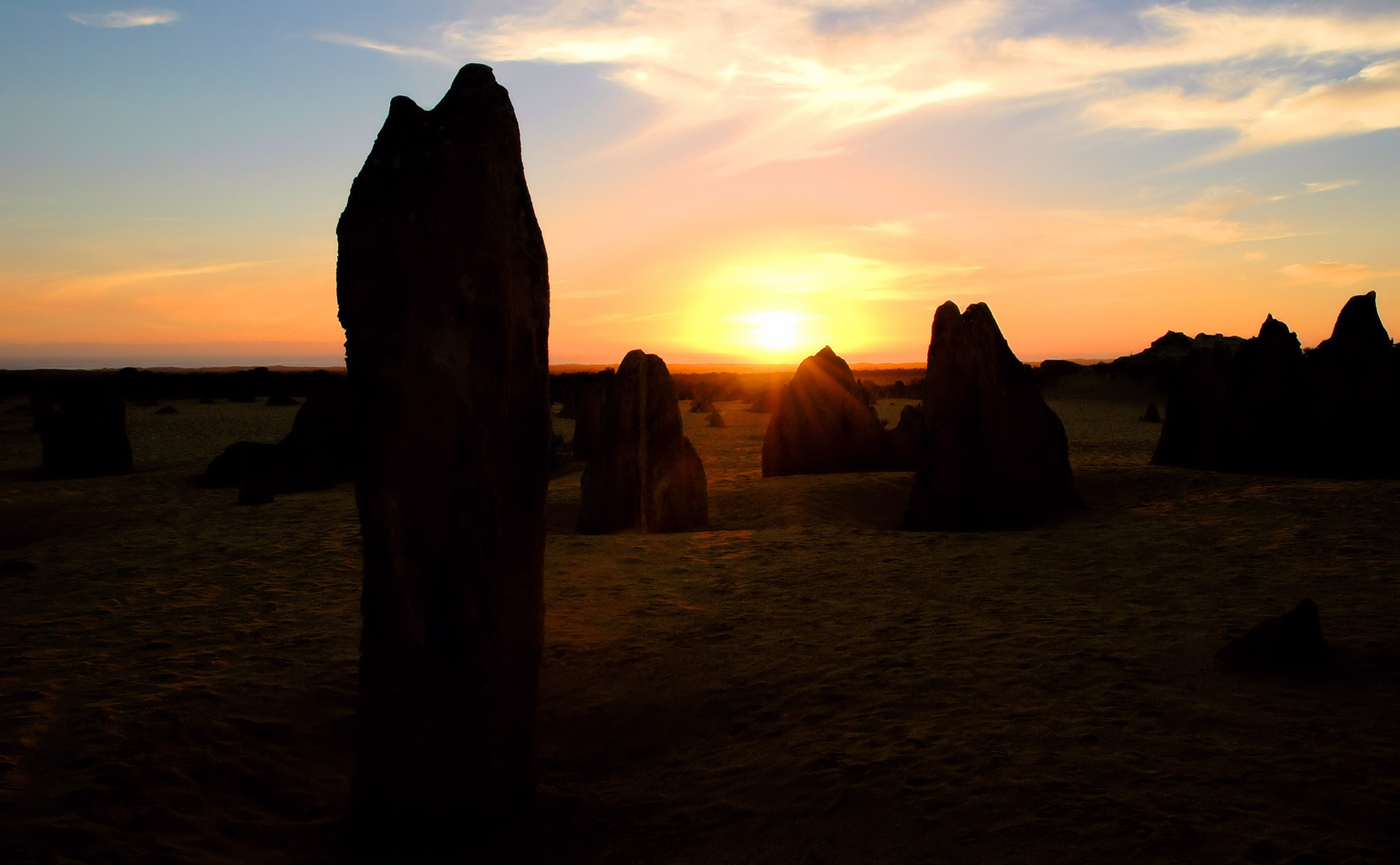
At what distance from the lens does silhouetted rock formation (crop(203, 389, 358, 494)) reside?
1391 cm

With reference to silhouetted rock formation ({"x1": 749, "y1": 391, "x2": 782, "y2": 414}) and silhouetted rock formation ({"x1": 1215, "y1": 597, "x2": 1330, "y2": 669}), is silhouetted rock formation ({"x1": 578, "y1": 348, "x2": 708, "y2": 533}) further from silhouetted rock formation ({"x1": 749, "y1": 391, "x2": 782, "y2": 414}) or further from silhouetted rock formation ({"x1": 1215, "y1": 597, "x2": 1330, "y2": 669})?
silhouetted rock formation ({"x1": 749, "y1": 391, "x2": 782, "y2": 414})

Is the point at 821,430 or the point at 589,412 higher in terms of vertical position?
the point at 589,412

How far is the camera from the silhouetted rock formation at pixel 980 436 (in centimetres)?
962

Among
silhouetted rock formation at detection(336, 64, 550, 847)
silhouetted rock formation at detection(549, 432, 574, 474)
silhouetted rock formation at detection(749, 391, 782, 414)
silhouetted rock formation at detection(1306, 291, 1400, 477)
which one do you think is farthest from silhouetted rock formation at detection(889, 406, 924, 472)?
silhouetted rock formation at detection(749, 391, 782, 414)

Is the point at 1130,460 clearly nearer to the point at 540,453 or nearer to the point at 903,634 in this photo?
the point at 903,634

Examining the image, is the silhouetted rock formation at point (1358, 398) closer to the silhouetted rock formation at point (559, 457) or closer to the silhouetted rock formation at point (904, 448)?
the silhouetted rock formation at point (904, 448)

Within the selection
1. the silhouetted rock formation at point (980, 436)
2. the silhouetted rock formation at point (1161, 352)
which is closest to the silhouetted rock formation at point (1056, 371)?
the silhouetted rock formation at point (1161, 352)

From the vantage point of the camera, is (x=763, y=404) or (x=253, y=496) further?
(x=763, y=404)

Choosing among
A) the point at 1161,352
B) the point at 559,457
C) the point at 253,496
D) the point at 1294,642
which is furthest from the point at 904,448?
the point at 1161,352

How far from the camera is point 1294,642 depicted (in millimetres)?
4414

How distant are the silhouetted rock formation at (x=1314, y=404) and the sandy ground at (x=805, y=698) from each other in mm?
2483

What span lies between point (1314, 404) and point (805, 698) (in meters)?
10.7

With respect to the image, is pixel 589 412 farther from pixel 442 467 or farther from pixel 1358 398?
pixel 442 467

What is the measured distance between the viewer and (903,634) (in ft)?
18.5
